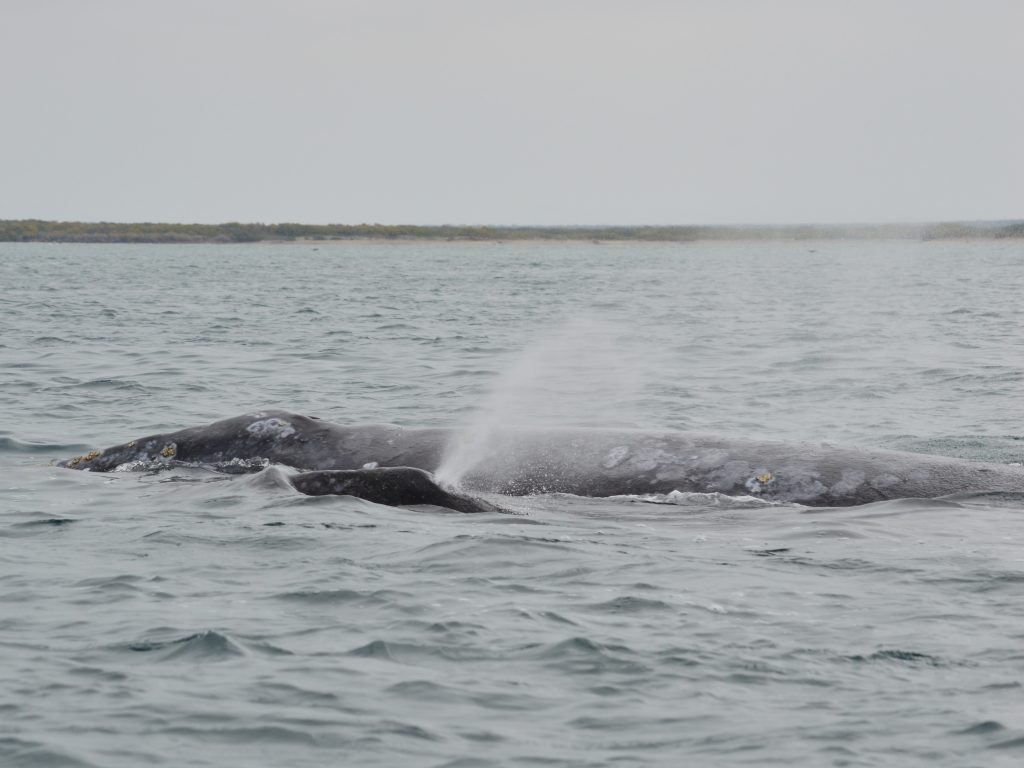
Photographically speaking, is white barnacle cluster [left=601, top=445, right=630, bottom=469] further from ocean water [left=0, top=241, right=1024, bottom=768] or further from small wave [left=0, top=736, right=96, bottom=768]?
small wave [left=0, top=736, right=96, bottom=768]

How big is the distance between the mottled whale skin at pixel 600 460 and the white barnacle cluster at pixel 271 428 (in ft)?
0.05

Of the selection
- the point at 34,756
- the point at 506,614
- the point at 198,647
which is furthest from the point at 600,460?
the point at 34,756

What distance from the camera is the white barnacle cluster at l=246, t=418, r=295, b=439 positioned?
14117 mm

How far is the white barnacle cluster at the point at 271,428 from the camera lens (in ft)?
46.3

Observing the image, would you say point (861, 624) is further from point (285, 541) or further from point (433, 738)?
point (285, 541)

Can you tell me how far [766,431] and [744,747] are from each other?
11.6 m

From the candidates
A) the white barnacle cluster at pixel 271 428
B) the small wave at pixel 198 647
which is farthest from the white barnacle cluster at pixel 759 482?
the small wave at pixel 198 647

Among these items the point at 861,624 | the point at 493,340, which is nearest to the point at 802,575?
the point at 861,624

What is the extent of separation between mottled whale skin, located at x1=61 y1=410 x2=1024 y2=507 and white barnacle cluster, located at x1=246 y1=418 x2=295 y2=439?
0.01 meters

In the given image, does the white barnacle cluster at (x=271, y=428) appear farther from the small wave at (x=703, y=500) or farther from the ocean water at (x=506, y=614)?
the small wave at (x=703, y=500)

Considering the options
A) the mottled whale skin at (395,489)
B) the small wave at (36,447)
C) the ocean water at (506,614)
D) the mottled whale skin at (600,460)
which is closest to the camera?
the ocean water at (506,614)

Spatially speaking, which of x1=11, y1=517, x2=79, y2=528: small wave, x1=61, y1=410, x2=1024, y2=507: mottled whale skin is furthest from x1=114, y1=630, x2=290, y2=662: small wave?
x1=61, y1=410, x2=1024, y2=507: mottled whale skin

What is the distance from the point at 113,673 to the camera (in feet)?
24.9

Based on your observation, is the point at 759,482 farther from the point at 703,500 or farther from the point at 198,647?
the point at 198,647
